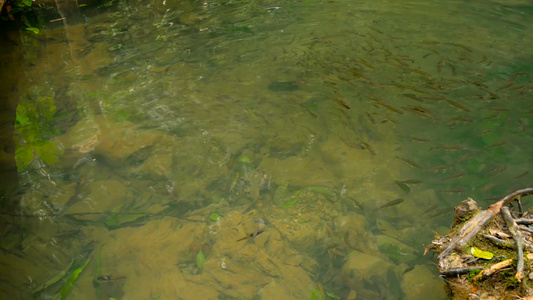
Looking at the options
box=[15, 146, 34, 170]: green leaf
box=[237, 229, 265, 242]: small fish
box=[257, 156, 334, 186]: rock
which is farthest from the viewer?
box=[15, 146, 34, 170]: green leaf

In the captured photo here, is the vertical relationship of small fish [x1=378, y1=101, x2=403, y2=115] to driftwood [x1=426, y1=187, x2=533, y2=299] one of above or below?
below

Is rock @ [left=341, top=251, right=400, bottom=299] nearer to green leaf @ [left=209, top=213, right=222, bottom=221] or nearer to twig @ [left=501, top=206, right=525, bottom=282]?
twig @ [left=501, top=206, right=525, bottom=282]

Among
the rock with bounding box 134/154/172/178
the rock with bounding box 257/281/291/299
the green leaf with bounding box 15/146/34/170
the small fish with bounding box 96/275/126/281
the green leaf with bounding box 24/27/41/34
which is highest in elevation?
the green leaf with bounding box 24/27/41/34

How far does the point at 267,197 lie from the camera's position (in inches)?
134

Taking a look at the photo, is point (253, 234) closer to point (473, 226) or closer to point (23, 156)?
point (473, 226)

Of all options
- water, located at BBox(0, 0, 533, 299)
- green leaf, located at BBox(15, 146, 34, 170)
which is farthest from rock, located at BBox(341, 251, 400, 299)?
green leaf, located at BBox(15, 146, 34, 170)

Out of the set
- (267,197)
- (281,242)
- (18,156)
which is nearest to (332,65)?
(267,197)

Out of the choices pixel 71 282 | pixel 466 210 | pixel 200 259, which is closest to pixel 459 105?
pixel 466 210

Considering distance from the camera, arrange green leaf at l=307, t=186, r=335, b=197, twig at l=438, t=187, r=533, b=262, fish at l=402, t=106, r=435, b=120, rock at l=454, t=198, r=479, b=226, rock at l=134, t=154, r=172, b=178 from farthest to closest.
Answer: fish at l=402, t=106, r=435, b=120, rock at l=134, t=154, r=172, b=178, green leaf at l=307, t=186, r=335, b=197, rock at l=454, t=198, r=479, b=226, twig at l=438, t=187, r=533, b=262

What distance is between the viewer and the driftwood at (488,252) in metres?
2.10

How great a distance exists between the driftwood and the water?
396mm

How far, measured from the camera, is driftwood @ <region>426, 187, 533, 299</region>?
82.7 inches

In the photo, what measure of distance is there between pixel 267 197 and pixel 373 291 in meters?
1.14

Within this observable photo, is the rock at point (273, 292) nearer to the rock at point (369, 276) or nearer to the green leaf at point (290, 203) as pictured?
the rock at point (369, 276)
